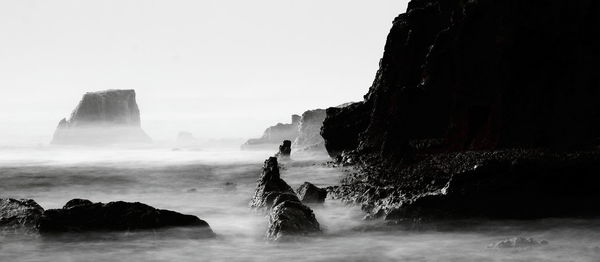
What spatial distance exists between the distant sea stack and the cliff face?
153674mm

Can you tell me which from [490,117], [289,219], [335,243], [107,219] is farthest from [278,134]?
[335,243]

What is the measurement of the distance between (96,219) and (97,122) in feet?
561

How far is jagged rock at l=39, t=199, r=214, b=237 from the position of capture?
17.6m

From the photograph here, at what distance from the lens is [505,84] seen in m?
28.3

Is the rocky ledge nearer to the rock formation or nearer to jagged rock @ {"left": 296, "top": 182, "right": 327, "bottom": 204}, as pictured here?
jagged rock @ {"left": 296, "top": 182, "right": 327, "bottom": 204}

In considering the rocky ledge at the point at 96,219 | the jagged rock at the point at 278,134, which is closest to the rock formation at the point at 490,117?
the rocky ledge at the point at 96,219

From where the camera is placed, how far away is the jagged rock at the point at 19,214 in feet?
59.1

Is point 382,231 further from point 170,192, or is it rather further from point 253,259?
point 170,192

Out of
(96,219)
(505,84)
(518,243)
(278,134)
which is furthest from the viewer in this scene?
(278,134)

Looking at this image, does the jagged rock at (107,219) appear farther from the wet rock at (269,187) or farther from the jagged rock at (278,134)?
the jagged rock at (278,134)

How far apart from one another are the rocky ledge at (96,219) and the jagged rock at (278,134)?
108m

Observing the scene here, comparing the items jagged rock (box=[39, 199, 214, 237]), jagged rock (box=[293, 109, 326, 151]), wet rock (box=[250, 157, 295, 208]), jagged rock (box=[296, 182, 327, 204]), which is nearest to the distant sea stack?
jagged rock (box=[293, 109, 326, 151])

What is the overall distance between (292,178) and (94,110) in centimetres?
15514

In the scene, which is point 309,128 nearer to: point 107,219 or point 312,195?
point 312,195
